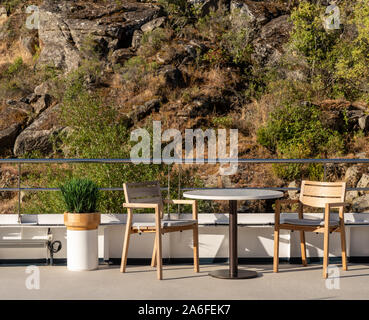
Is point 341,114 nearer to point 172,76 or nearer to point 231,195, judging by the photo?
point 172,76

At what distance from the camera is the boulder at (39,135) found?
16.8 meters

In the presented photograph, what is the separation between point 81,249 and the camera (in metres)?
5.67

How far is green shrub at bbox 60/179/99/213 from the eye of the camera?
225 inches

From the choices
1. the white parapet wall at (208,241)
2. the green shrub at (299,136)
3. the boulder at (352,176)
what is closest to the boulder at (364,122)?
the green shrub at (299,136)

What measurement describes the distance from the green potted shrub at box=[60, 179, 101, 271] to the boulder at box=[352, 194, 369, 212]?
29.3ft

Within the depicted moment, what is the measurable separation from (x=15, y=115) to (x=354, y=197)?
1057 centimetres

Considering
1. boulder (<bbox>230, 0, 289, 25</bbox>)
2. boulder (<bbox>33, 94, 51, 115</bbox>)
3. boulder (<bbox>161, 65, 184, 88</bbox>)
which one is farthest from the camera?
boulder (<bbox>230, 0, 289, 25</bbox>)

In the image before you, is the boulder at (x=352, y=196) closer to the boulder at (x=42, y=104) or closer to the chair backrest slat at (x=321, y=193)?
the chair backrest slat at (x=321, y=193)

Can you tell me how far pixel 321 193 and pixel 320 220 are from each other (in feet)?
1.19

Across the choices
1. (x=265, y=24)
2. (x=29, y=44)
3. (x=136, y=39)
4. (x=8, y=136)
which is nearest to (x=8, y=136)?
(x=8, y=136)

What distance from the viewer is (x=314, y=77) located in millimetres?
17516

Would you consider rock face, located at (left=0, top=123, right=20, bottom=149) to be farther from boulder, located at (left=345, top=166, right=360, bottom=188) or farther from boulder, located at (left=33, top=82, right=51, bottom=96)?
boulder, located at (left=345, top=166, right=360, bottom=188)

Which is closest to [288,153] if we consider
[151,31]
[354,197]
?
[354,197]

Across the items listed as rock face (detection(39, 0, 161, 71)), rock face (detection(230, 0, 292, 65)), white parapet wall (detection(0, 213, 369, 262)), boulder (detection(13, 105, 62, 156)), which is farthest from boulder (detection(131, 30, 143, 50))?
white parapet wall (detection(0, 213, 369, 262))
